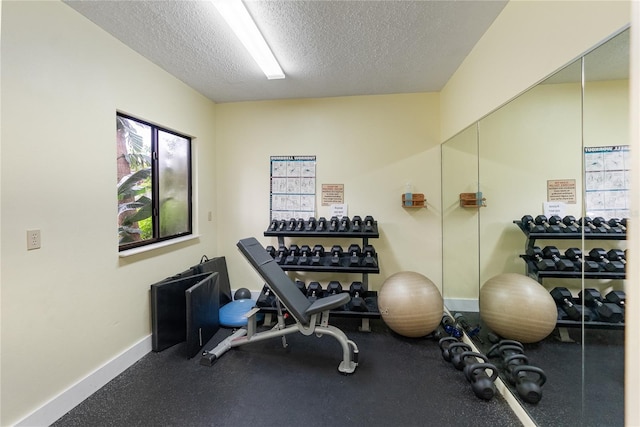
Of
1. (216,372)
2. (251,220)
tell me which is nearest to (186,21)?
(251,220)

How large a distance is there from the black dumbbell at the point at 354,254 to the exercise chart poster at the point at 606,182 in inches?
73.2

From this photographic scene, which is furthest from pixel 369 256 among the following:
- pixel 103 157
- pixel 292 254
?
pixel 103 157

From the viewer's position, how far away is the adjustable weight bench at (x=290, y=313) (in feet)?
6.86

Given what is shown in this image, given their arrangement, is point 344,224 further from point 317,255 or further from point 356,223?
point 317,255

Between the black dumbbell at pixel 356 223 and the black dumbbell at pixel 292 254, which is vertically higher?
the black dumbbell at pixel 356 223

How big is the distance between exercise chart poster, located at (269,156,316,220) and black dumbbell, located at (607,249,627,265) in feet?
8.49

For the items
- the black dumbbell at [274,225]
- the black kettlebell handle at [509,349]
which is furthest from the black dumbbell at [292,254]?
the black kettlebell handle at [509,349]

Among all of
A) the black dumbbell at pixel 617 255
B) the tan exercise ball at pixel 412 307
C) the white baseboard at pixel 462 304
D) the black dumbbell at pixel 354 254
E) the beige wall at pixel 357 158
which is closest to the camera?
the black dumbbell at pixel 617 255

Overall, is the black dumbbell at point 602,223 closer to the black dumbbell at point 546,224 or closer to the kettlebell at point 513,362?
the black dumbbell at point 546,224

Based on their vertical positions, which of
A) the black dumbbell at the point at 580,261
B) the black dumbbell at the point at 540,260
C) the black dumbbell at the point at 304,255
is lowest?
the black dumbbell at the point at 304,255

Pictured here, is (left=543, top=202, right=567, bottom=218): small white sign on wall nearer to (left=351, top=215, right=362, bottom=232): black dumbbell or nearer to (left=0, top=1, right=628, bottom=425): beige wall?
(left=0, top=1, right=628, bottom=425): beige wall

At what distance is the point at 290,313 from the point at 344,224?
4.07 ft

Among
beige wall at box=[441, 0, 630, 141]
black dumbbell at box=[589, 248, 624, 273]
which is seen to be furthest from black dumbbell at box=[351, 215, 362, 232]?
black dumbbell at box=[589, 248, 624, 273]

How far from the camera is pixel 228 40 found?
6.85 feet
